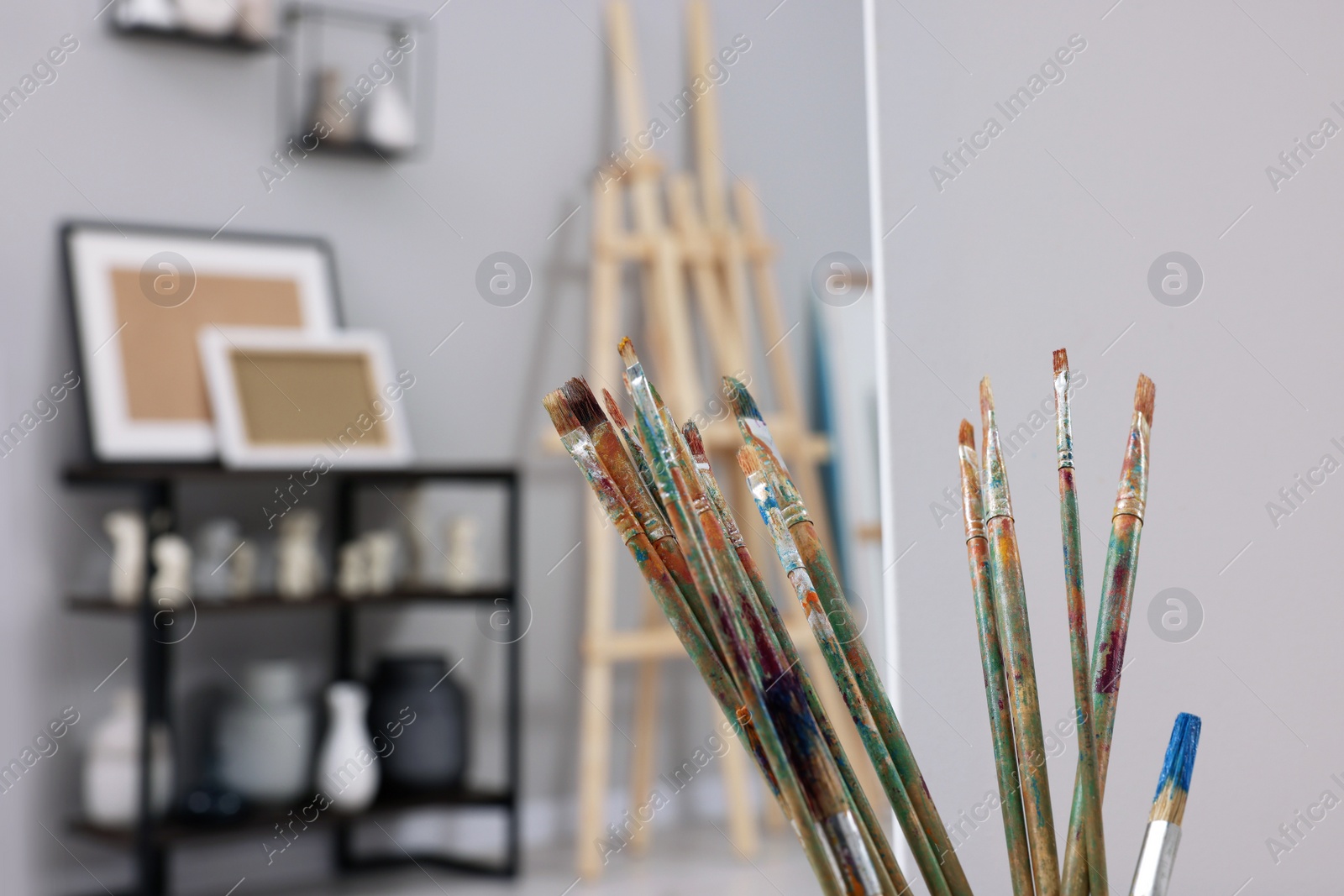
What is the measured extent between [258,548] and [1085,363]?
166cm

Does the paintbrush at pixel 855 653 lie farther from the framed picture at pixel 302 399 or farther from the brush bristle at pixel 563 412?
the framed picture at pixel 302 399

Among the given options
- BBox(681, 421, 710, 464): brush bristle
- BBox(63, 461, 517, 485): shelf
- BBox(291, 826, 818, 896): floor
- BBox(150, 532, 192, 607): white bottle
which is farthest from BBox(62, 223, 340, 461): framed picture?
BBox(681, 421, 710, 464): brush bristle

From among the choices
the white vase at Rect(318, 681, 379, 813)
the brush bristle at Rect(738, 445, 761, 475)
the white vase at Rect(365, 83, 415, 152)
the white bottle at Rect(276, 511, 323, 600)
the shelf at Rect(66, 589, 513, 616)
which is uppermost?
the white vase at Rect(365, 83, 415, 152)

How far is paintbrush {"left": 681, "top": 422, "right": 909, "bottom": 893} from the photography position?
0.68 feet

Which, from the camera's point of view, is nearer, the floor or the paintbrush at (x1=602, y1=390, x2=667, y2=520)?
the paintbrush at (x1=602, y1=390, x2=667, y2=520)

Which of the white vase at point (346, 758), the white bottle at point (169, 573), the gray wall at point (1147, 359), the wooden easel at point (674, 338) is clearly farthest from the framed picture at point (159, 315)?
the gray wall at point (1147, 359)

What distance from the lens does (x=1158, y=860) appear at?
21 centimetres

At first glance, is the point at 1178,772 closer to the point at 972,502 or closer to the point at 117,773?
the point at 972,502

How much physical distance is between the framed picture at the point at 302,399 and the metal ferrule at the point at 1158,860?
1.68m

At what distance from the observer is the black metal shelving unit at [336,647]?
162 centimetres

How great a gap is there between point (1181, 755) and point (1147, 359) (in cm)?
22

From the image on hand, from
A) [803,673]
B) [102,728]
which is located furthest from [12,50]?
[803,673]

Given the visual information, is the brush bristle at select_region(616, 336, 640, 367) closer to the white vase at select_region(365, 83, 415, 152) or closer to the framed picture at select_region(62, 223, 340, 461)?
the framed picture at select_region(62, 223, 340, 461)

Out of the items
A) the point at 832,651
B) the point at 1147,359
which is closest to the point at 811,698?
the point at 832,651
